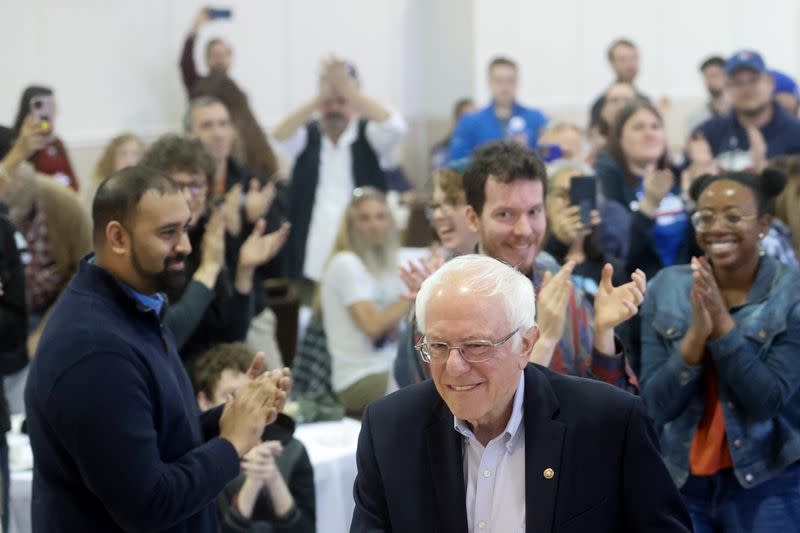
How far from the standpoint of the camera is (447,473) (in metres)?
2.31

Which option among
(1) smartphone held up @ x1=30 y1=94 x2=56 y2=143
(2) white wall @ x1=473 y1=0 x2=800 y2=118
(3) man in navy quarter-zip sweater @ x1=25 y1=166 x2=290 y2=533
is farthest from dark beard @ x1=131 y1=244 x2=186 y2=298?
(2) white wall @ x1=473 y1=0 x2=800 y2=118

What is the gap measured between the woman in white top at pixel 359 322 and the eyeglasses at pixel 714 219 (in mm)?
2264

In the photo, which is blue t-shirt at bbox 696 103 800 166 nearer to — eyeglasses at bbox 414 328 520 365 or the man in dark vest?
the man in dark vest

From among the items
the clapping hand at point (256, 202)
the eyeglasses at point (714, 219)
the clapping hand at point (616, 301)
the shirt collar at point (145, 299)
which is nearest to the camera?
the shirt collar at point (145, 299)

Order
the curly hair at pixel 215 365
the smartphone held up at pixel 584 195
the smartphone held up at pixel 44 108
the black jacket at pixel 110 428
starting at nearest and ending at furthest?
the black jacket at pixel 110 428, the curly hair at pixel 215 365, the smartphone held up at pixel 584 195, the smartphone held up at pixel 44 108

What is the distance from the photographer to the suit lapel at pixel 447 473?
7.52 feet

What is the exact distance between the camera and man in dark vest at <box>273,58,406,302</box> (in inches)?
295

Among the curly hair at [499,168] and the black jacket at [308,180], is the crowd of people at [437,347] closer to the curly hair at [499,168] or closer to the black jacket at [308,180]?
the curly hair at [499,168]

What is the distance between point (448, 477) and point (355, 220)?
3716 millimetres

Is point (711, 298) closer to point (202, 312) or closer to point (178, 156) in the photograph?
point (202, 312)

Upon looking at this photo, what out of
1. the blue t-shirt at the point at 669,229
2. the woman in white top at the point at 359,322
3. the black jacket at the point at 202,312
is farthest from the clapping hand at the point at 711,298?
the woman in white top at the point at 359,322

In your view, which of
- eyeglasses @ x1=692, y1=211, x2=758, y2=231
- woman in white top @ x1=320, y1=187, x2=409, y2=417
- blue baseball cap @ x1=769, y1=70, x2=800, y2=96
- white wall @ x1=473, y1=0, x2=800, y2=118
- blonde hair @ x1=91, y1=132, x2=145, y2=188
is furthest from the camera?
white wall @ x1=473, y1=0, x2=800, y2=118

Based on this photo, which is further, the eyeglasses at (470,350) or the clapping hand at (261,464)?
the clapping hand at (261,464)

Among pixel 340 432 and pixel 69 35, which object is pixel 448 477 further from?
pixel 69 35
